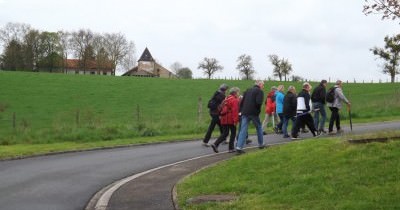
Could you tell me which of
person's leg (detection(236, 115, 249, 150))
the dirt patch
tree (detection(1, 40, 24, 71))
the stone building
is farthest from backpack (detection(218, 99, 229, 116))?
the stone building

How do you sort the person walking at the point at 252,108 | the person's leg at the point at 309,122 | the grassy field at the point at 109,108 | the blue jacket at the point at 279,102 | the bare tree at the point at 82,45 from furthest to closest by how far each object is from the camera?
the bare tree at the point at 82,45
the grassy field at the point at 109,108
the blue jacket at the point at 279,102
the person's leg at the point at 309,122
the person walking at the point at 252,108


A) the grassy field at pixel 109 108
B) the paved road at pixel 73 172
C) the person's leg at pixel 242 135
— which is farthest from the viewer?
the grassy field at pixel 109 108

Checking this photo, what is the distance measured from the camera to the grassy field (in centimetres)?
2217

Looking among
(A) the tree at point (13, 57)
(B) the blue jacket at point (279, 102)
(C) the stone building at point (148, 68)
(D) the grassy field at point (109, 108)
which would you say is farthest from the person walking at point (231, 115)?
(C) the stone building at point (148, 68)

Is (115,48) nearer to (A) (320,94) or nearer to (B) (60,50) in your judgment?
(B) (60,50)

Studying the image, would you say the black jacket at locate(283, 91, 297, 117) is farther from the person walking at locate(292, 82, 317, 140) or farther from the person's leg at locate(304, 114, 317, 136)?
the person's leg at locate(304, 114, 317, 136)

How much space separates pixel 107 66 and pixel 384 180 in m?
93.8

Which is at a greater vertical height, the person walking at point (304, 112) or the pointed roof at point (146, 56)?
the pointed roof at point (146, 56)

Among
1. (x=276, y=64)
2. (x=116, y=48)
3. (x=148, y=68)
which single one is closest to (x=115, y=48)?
(x=116, y=48)

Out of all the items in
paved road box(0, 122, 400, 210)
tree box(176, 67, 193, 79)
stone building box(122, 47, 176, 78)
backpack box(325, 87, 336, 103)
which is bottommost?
paved road box(0, 122, 400, 210)

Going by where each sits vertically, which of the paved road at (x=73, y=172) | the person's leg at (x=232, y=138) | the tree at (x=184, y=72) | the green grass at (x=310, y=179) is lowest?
the paved road at (x=73, y=172)

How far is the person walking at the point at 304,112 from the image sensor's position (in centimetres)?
1727

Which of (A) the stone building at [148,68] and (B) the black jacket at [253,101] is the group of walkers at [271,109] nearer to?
(B) the black jacket at [253,101]

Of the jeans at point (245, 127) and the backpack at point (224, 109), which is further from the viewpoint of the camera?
the backpack at point (224, 109)
